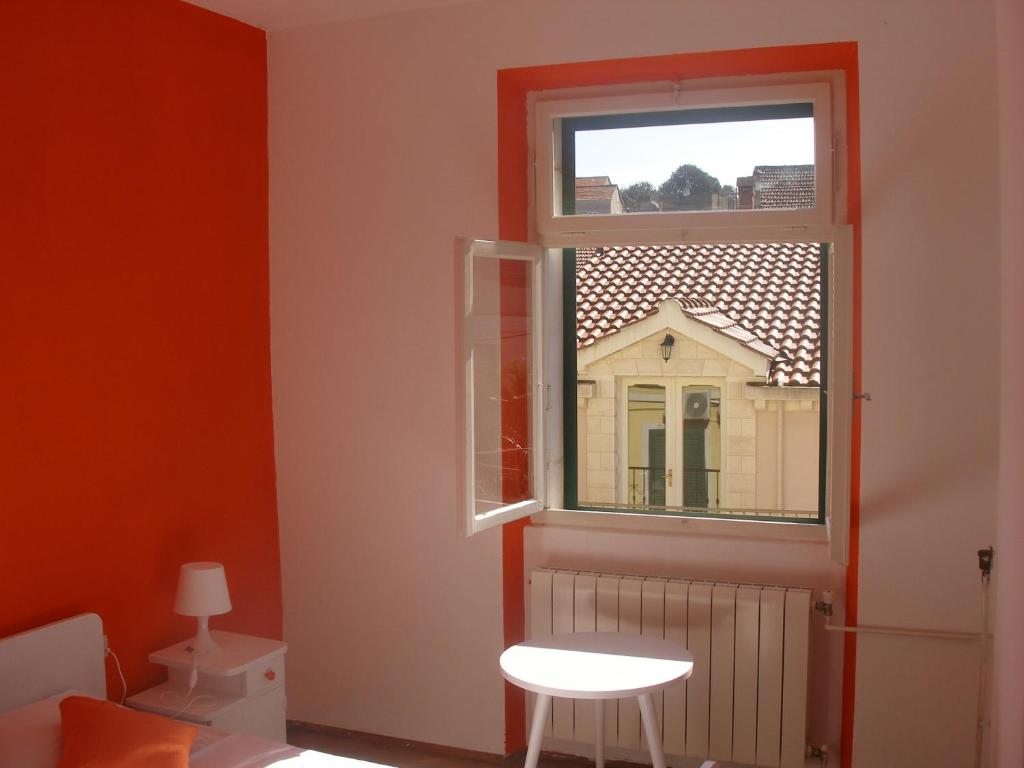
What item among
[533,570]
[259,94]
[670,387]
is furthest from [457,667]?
[259,94]

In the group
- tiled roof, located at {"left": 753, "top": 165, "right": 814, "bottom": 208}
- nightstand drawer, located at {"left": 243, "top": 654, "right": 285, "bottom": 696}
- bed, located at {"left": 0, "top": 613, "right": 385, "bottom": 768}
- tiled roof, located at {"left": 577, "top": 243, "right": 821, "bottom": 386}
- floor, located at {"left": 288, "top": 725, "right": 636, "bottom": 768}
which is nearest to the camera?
bed, located at {"left": 0, "top": 613, "right": 385, "bottom": 768}

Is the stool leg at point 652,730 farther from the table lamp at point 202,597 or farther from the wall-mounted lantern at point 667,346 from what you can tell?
the wall-mounted lantern at point 667,346

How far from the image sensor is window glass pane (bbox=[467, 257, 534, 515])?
3.62 meters

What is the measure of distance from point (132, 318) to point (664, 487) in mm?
2340

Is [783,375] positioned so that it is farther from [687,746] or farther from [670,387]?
[687,746]

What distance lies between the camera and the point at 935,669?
334 centimetres

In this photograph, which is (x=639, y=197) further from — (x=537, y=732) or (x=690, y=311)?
(x=537, y=732)

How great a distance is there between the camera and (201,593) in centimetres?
330

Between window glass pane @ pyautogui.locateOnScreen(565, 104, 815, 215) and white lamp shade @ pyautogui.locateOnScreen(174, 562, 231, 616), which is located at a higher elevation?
window glass pane @ pyautogui.locateOnScreen(565, 104, 815, 215)

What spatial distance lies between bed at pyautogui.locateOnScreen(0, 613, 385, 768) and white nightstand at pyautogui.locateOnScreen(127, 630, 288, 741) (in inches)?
8.9

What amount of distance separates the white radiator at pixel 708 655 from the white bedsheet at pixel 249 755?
115 cm

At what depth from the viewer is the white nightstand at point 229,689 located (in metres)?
3.22

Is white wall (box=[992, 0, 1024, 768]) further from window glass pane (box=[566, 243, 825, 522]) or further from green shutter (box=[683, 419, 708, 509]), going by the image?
green shutter (box=[683, 419, 708, 509])

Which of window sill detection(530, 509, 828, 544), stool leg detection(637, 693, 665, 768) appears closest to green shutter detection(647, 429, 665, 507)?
window sill detection(530, 509, 828, 544)
